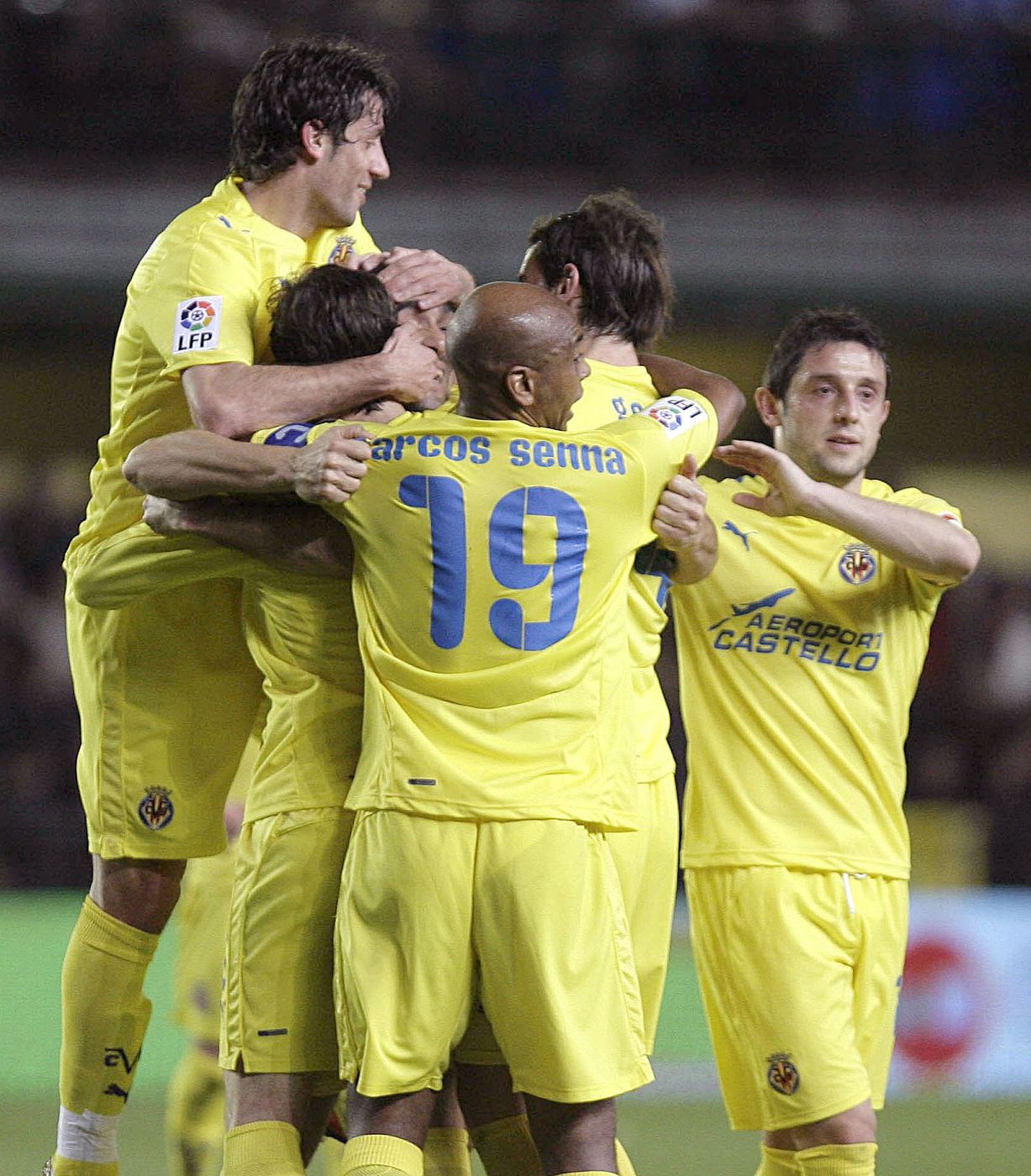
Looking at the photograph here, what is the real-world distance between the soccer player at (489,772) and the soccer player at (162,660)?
925mm

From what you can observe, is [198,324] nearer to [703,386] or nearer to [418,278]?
[418,278]

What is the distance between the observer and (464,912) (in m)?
3.20

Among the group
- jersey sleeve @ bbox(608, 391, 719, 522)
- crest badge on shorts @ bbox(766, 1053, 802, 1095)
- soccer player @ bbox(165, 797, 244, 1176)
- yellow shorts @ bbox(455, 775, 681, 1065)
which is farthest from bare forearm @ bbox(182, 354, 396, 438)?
soccer player @ bbox(165, 797, 244, 1176)

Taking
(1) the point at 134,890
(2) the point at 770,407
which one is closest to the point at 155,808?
(1) the point at 134,890

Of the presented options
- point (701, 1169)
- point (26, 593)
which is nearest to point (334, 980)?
point (701, 1169)

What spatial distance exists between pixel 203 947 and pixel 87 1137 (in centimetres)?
196

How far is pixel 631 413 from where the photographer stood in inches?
153

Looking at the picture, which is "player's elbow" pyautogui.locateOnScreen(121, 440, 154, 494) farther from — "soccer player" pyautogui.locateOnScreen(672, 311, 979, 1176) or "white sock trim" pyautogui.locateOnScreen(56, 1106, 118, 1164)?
"white sock trim" pyautogui.locateOnScreen(56, 1106, 118, 1164)

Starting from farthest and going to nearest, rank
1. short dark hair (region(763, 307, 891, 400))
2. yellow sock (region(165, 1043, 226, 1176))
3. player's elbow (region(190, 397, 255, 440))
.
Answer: yellow sock (region(165, 1043, 226, 1176))
short dark hair (region(763, 307, 891, 400))
player's elbow (region(190, 397, 255, 440))

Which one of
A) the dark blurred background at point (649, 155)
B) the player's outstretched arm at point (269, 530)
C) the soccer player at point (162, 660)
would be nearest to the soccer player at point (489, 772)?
the player's outstretched arm at point (269, 530)

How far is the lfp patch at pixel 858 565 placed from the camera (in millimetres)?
4336

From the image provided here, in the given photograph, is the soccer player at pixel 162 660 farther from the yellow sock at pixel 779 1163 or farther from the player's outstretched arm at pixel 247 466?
the yellow sock at pixel 779 1163

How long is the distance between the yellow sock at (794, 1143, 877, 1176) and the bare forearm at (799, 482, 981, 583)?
1297mm

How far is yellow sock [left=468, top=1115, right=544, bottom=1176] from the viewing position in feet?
12.0
